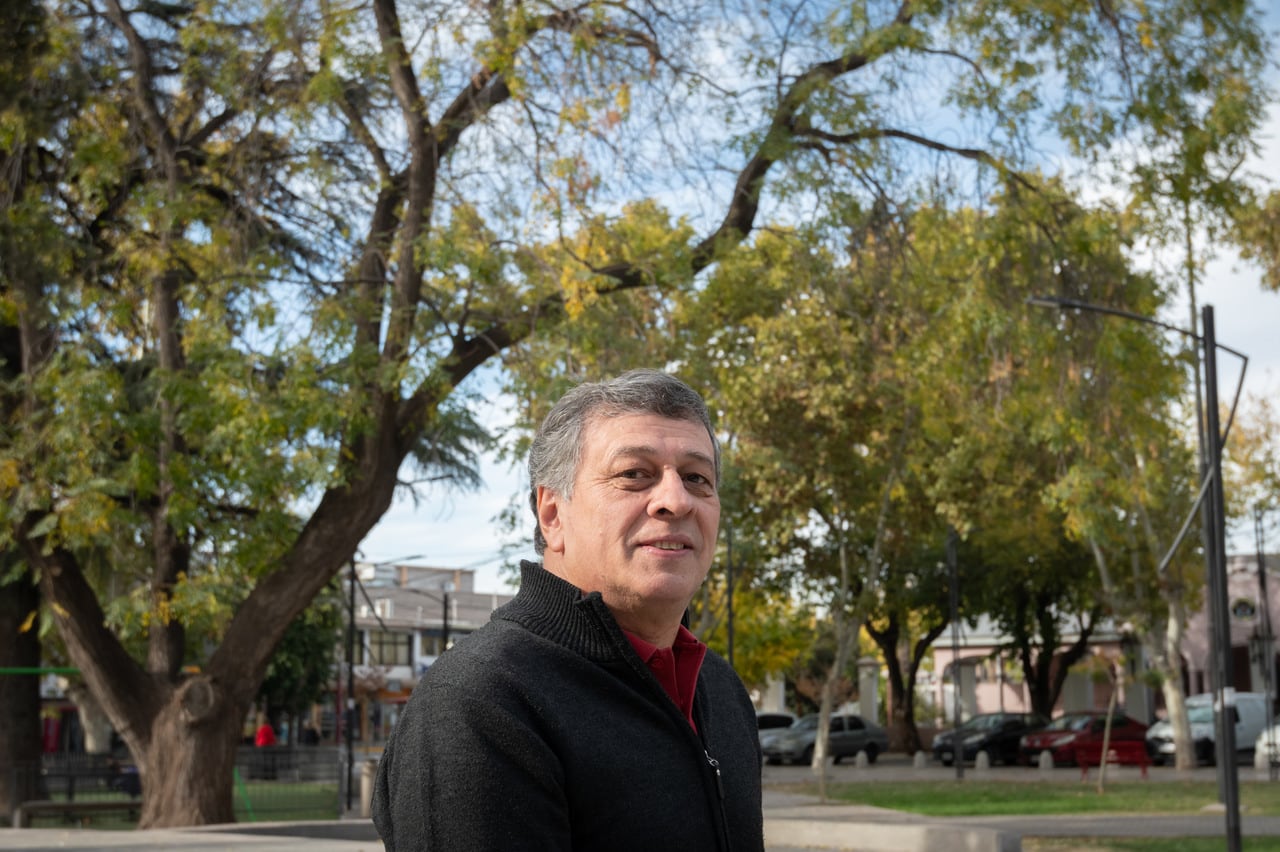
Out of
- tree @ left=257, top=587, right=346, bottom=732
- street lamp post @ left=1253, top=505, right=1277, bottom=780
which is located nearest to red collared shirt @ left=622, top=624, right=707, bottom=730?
street lamp post @ left=1253, top=505, right=1277, bottom=780

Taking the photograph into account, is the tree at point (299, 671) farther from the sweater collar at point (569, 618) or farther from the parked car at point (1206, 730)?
the sweater collar at point (569, 618)

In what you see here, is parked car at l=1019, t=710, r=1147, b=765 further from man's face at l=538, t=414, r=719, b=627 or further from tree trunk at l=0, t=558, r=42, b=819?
man's face at l=538, t=414, r=719, b=627

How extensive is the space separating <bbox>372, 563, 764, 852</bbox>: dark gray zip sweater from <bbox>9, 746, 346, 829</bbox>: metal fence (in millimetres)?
18821

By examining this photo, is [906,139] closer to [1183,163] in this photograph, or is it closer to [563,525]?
[1183,163]

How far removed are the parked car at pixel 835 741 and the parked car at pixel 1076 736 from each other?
6984mm

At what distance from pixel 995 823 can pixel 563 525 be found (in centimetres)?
1968

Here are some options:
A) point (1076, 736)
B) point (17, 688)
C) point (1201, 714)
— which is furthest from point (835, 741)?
point (17, 688)

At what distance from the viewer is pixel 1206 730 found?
3866 centimetres

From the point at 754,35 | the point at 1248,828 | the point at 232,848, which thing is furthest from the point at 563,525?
the point at 1248,828

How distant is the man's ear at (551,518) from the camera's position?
2.50 metres

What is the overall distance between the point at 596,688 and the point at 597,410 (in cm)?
45

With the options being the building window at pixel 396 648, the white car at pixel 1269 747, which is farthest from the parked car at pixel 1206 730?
the building window at pixel 396 648

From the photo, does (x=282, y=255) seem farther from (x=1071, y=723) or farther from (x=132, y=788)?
(x=1071, y=723)

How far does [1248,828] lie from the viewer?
62.3 ft
